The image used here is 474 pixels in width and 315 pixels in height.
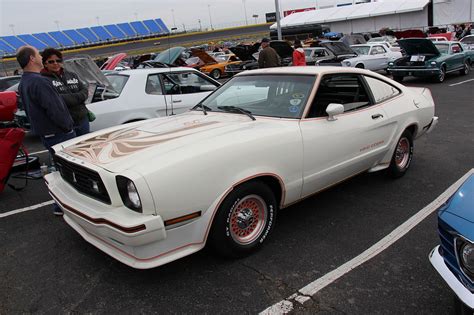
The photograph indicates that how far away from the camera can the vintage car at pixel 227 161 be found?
2.61 metres

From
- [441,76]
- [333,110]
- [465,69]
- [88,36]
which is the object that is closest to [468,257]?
[333,110]

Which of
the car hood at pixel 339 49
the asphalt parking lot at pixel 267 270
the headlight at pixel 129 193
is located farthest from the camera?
→ the car hood at pixel 339 49

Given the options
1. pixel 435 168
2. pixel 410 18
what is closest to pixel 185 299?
pixel 435 168

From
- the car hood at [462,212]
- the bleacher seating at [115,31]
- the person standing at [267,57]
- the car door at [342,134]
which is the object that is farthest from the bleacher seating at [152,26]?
the car hood at [462,212]

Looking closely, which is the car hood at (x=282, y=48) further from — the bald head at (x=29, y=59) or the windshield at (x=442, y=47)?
the bald head at (x=29, y=59)

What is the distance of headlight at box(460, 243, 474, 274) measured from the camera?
188 cm

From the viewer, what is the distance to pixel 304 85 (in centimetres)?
380

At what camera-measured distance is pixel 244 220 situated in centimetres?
315

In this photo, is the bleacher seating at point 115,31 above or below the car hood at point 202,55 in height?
Answer: above

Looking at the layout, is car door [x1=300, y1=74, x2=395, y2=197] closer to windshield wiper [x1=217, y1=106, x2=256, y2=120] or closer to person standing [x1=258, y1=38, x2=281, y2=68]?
windshield wiper [x1=217, y1=106, x2=256, y2=120]

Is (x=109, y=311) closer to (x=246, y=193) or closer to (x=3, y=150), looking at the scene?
(x=246, y=193)

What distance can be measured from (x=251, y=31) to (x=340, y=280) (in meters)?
74.4

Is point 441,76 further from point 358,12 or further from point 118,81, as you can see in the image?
point 358,12

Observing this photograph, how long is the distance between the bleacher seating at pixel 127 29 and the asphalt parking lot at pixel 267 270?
3327 inches
